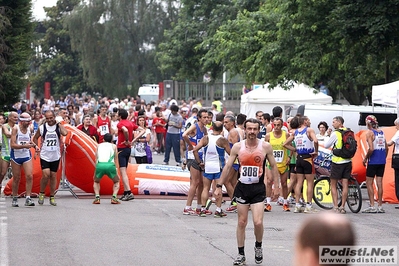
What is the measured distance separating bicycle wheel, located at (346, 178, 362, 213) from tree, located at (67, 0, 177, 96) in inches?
2169

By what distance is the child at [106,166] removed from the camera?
16.5 meters

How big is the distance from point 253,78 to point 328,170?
42.7ft

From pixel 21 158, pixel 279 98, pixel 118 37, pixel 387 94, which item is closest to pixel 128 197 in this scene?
pixel 21 158

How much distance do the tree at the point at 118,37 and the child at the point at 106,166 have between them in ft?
177

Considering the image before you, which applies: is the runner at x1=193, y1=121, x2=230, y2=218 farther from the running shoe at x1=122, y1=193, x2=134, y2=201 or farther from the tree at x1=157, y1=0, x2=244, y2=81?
the tree at x1=157, y1=0, x2=244, y2=81

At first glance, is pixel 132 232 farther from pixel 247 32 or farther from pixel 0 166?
pixel 247 32

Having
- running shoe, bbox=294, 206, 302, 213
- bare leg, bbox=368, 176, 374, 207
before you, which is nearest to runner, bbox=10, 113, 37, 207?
running shoe, bbox=294, 206, 302, 213

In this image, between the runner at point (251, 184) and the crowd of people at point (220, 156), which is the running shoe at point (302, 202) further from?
the runner at point (251, 184)

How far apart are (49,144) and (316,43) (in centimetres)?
1304

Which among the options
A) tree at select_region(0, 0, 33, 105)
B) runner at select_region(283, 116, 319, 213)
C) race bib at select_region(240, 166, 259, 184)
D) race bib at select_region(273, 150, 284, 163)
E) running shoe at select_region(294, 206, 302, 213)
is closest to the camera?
race bib at select_region(240, 166, 259, 184)

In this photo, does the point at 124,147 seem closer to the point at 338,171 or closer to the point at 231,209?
the point at 231,209

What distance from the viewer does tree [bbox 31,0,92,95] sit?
8419 centimetres

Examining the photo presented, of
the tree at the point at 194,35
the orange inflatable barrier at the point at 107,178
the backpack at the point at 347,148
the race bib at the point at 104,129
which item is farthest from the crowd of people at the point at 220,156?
the tree at the point at 194,35

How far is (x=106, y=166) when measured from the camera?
1648 cm
